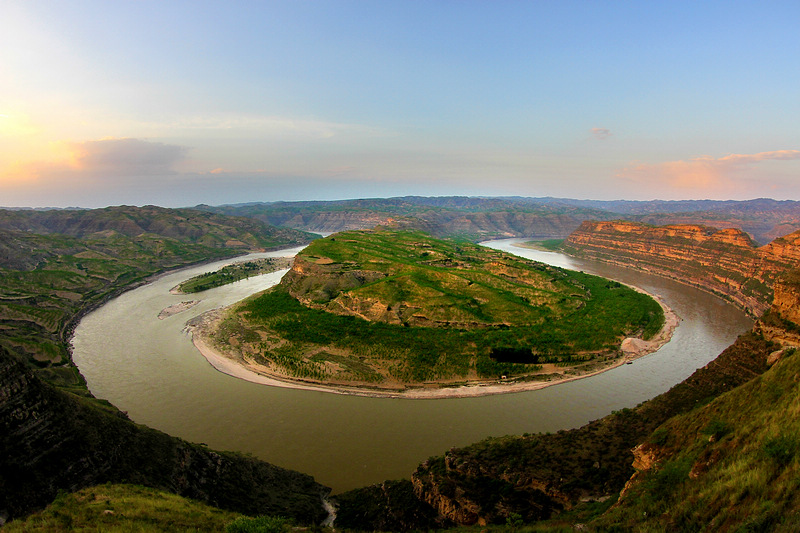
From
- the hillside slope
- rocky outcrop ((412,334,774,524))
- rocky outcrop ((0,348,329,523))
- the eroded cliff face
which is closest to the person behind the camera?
rocky outcrop ((0,348,329,523))

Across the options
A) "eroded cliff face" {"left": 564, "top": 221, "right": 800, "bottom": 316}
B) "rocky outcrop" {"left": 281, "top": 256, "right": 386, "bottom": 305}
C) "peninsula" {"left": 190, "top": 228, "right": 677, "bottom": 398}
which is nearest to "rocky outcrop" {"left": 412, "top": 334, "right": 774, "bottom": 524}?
"peninsula" {"left": 190, "top": 228, "right": 677, "bottom": 398}

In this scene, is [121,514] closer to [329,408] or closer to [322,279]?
[329,408]

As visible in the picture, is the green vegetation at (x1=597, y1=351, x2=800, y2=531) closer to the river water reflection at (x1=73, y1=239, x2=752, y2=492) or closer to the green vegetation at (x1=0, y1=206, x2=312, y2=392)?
the river water reflection at (x1=73, y1=239, x2=752, y2=492)

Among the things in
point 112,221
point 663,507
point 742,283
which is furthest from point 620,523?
point 112,221

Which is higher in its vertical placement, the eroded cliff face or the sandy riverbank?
the eroded cliff face

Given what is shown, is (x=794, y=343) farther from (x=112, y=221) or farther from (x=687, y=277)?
(x=112, y=221)

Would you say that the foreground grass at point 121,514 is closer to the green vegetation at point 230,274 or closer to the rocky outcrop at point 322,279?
the rocky outcrop at point 322,279
